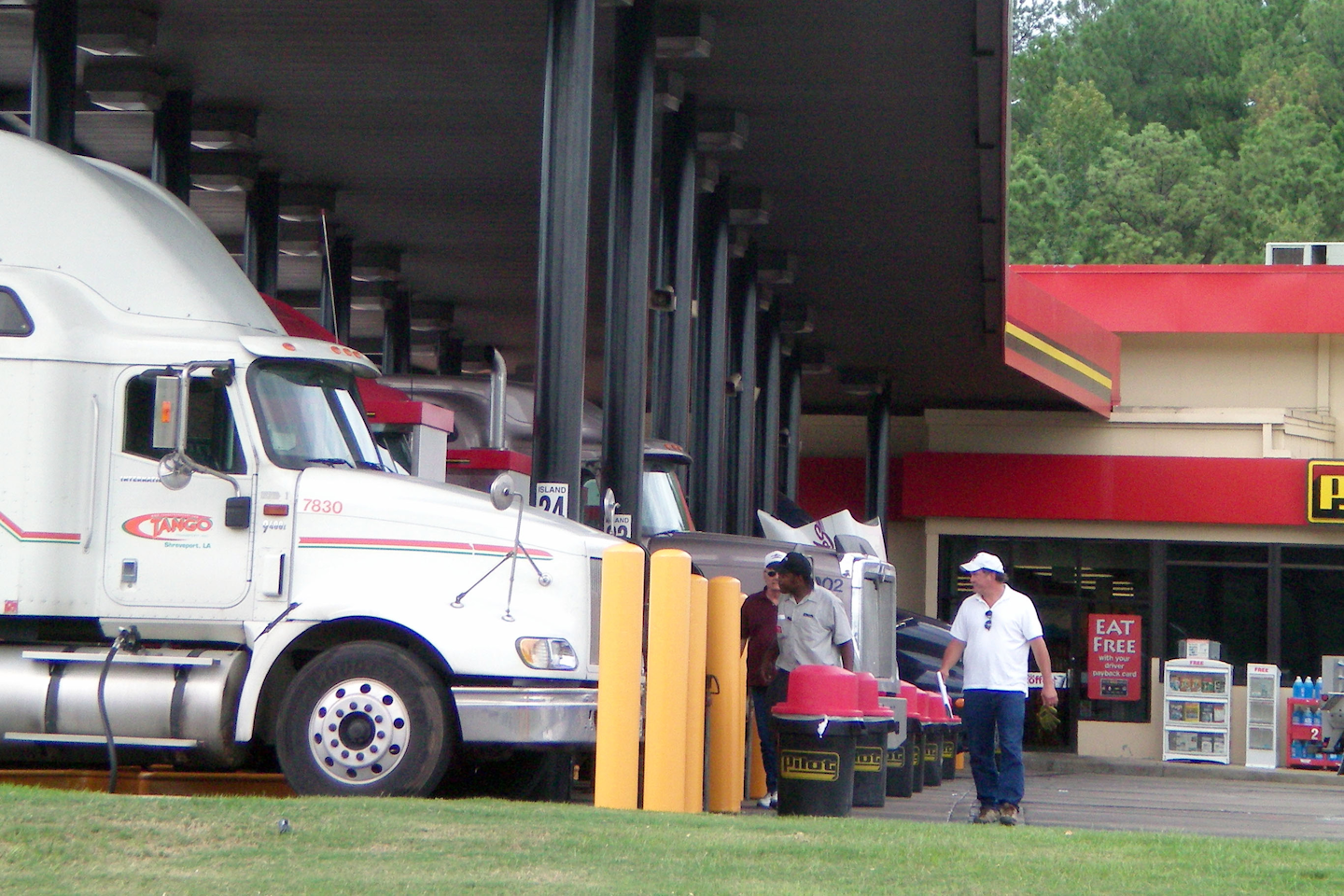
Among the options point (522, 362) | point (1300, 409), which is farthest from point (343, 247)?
point (1300, 409)

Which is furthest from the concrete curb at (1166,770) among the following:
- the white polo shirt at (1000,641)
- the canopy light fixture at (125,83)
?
the canopy light fixture at (125,83)

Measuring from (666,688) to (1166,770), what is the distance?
19.5 metres

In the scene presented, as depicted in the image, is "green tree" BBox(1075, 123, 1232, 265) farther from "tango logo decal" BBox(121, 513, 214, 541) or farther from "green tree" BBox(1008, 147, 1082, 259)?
"tango logo decal" BBox(121, 513, 214, 541)

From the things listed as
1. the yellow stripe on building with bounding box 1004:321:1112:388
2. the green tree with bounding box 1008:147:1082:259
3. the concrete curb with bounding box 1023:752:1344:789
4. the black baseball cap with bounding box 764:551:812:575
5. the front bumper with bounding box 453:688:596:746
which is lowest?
the concrete curb with bounding box 1023:752:1344:789

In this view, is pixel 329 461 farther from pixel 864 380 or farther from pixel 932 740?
pixel 864 380

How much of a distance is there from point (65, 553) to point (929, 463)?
23937mm

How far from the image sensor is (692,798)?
Answer: 39.7 feet

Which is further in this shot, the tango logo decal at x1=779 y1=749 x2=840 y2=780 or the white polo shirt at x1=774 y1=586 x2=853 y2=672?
the white polo shirt at x1=774 y1=586 x2=853 y2=672

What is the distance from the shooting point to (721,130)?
894 inches

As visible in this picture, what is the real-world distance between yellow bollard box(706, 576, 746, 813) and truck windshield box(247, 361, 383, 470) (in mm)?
2616

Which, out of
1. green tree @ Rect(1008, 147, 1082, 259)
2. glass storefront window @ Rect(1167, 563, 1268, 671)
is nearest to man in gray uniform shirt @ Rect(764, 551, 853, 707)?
glass storefront window @ Rect(1167, 563, 1268, 671)

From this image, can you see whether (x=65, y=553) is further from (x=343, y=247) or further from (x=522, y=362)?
(x=522, y=362)

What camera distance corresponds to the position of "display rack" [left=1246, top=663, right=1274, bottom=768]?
98.0 ft

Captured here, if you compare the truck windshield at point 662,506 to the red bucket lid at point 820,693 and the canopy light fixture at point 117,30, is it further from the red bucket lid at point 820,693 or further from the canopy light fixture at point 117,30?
the canopy light fixture at point 117,30
